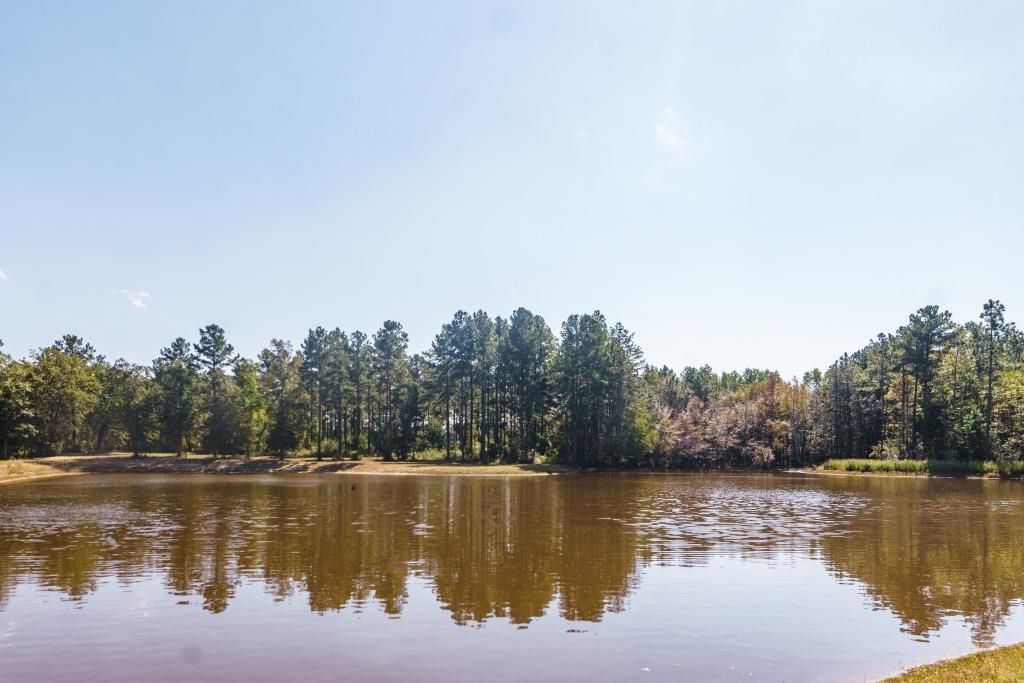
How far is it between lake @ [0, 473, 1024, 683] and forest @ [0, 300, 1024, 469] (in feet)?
208

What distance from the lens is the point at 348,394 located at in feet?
367

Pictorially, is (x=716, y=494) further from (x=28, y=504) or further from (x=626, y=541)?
(x=28, y=504)

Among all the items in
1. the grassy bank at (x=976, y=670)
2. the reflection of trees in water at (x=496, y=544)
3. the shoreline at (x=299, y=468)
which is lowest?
the shoreline at (x=299, y=468)

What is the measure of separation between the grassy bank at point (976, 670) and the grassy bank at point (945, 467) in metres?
87.4

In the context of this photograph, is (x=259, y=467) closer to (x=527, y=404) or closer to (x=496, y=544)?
(x=527, y=404)

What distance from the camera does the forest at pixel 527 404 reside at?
101 metres

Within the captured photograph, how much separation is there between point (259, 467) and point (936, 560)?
88.7 m

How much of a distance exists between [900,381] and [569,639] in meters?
116

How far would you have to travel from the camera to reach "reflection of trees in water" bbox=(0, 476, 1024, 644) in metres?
19.5

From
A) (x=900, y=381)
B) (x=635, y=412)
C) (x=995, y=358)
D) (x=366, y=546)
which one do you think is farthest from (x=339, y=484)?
(x=995, y=358)

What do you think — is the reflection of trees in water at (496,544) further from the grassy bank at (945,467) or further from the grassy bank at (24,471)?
the grassy bank at (945,467)

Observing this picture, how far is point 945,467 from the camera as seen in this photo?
88.9 m

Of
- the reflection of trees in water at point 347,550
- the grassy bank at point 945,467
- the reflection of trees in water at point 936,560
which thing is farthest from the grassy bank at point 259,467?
the reflection of trees in water at point 936,560

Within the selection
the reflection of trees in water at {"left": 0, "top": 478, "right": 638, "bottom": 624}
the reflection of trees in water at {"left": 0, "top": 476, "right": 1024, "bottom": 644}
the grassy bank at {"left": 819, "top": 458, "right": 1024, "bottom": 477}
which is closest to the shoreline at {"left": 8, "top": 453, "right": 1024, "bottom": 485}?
the grassy bank at {"left": 819, "top": 458, "right": 1024, "bottom": 477}
